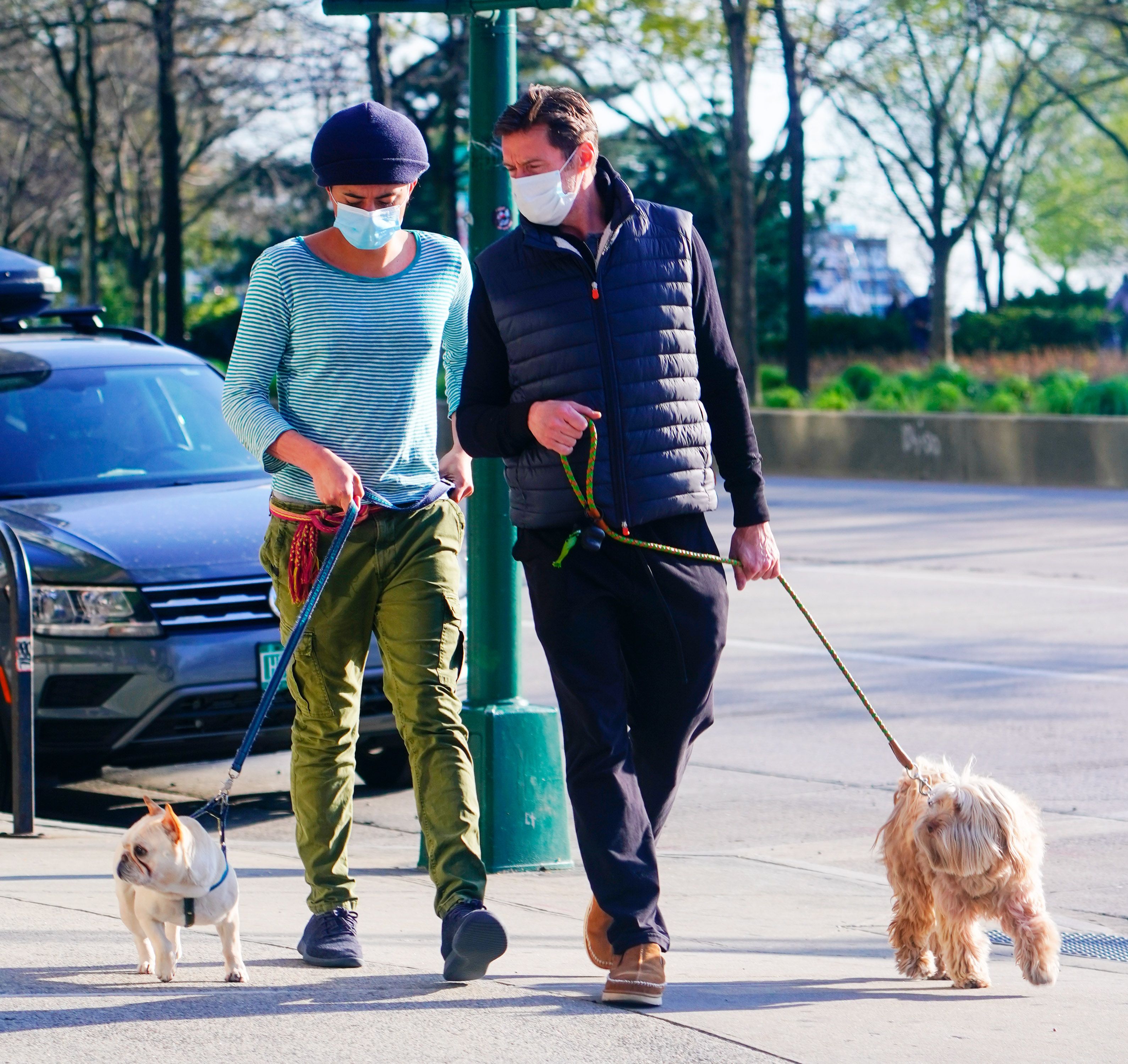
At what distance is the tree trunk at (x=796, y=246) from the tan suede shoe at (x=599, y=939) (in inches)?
1011

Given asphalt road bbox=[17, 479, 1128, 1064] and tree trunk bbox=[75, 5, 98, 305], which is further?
tree trunk bbox=[75, 5, 98, 305]

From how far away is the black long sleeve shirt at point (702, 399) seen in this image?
4.08 m

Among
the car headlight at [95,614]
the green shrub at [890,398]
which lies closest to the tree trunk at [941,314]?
the green shrub at [890,398]

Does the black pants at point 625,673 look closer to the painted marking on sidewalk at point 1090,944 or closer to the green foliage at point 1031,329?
the painted marking on sidewalk at point 1090,944

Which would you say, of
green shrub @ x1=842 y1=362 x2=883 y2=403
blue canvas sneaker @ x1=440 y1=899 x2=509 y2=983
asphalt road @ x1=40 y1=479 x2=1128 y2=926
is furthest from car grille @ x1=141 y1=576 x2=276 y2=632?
green shrub @ x1=842 y1=362 x2=883 y2=403

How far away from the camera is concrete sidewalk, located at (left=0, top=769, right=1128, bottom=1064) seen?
11.9ft

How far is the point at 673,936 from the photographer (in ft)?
16.0

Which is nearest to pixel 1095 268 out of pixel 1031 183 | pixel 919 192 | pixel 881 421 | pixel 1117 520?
pixel 1031 183

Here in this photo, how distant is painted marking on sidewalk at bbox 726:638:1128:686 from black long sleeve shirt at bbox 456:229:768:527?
5260 mm

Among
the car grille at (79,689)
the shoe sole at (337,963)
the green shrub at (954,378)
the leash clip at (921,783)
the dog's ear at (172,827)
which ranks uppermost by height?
the green shrub at (954,378)

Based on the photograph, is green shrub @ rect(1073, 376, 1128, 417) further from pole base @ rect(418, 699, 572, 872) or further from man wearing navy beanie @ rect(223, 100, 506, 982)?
man wearing navy beanie @ rect(223, 100, 506, 982)

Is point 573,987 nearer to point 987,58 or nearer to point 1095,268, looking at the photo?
point 987,58

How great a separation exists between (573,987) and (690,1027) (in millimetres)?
431

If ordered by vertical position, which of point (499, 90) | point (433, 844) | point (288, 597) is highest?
point (499, 90)
